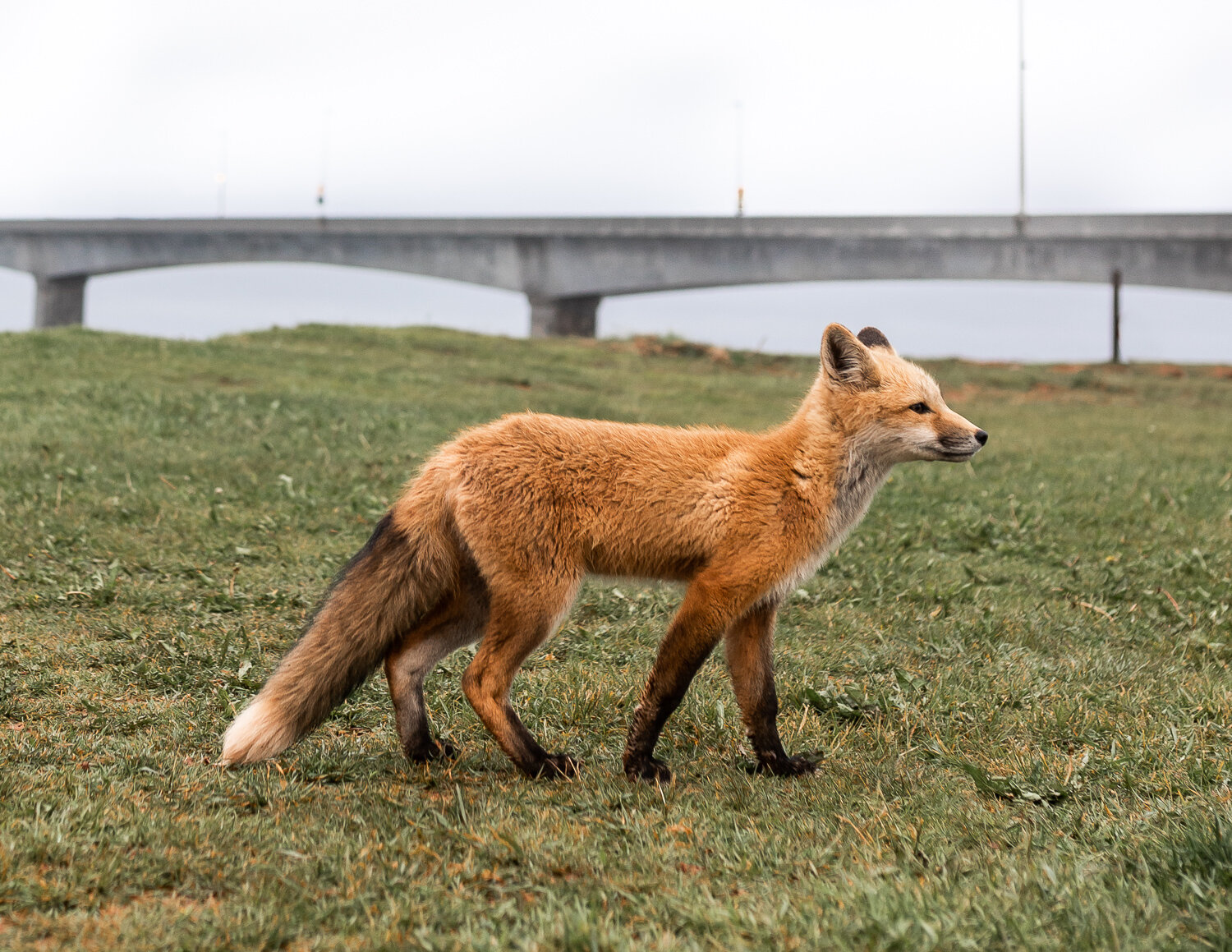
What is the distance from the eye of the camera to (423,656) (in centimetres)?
462

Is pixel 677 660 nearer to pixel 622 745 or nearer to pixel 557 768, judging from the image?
pixel 557 768

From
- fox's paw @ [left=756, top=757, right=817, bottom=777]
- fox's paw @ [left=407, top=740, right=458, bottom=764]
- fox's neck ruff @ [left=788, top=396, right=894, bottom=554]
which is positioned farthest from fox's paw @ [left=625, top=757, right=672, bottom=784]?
fox's neck ruff @ [left=788, top=396, right=894, bottom=554]

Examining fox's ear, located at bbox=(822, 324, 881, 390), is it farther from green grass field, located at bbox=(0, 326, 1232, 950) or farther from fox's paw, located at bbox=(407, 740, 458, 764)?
fox's paw, located at bbox=(407, 740, 458, 764)

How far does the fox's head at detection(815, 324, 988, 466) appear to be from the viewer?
180 inches

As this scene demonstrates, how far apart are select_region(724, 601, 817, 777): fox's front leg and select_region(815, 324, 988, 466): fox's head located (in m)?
0.85

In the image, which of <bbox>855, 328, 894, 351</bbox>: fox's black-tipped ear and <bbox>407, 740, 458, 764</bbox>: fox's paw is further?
<bbox>855, 328, 894, 351</bbox>: fox's black-tipped ear

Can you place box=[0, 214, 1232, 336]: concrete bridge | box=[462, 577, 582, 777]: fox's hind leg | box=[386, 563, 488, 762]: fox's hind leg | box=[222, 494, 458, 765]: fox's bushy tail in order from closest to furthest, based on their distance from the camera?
box=[462, 577, 582, 777]: fox's hind leg
box=[222, 494, 458, 765]: fox's bushy tail
box=[386, 563, 488, 762]: fox's hind leg
box=[0, 214, 1232, 336]: concrete bridge

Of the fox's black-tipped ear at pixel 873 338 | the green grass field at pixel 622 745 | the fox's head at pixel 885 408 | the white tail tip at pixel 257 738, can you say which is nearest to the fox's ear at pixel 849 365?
the fox's head at pixel 885 408

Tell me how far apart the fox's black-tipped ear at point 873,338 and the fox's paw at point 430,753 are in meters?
2.67

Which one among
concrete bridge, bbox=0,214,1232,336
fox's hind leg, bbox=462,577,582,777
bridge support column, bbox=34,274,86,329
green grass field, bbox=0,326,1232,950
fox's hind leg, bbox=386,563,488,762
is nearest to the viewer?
green grass field, bbox=0,326,1232,950

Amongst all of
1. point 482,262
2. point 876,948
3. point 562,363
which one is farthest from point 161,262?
point 876,948

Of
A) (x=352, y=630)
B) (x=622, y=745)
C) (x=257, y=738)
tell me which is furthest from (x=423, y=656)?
(x=622, y=745)

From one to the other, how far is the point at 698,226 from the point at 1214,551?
3062 cm

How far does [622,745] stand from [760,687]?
0.75 metres
